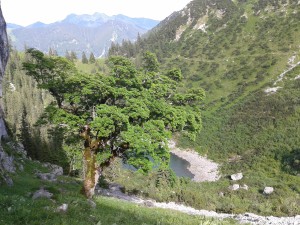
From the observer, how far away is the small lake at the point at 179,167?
8406cm

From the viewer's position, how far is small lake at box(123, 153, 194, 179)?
8406 cm

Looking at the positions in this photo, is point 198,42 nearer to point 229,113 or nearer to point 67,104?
point 229,113

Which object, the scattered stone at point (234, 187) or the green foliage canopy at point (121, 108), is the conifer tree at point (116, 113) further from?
the scattered stone at point (234, 187)

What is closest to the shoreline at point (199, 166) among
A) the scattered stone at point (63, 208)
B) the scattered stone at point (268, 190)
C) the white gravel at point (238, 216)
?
the scattered stone at point (268, 190)

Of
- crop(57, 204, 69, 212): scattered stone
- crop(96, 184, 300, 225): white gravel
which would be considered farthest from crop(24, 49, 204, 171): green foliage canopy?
crop(57, 204, 69, 212): scattered stone

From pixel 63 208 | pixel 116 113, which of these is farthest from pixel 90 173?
pixel 63 208

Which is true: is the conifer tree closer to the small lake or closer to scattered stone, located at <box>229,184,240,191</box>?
scattered stone, located at <box>229,184,240,191</box>

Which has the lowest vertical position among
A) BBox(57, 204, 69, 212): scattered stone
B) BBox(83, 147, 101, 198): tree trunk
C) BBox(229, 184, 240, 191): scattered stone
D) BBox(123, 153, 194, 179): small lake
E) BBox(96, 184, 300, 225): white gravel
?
BBox(123, 153, 194, 179): small lake

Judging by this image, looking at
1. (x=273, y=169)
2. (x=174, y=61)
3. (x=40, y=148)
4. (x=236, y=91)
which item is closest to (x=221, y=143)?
(x=273, y=169)

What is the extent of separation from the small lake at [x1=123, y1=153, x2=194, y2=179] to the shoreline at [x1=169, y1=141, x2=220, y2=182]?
0.96 meters

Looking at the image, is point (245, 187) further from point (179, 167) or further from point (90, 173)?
point (90, 173)

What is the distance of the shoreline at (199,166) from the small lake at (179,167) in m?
0.96

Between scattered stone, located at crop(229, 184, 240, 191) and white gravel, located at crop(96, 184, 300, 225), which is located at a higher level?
white gravel, located at crop(96, 184, 300, 225)

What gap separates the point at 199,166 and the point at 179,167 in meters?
6.01
